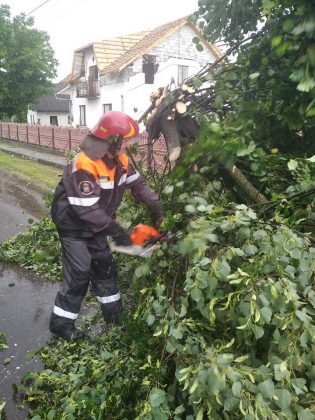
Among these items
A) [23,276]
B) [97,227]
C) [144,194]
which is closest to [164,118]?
[144,194]

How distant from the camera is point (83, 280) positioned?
3184 millimetres

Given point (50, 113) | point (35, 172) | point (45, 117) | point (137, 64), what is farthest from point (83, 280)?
point (45, 117)

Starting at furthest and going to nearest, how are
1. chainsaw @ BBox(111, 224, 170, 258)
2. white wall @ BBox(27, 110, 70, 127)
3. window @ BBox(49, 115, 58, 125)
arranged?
window @ BBox(49, 115, 58, 125), white wall @ BBox(27, 110, 70, 127), chainsaw @ BBox(111, 224, 170, 258)

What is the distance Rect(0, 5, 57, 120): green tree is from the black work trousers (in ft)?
96.6

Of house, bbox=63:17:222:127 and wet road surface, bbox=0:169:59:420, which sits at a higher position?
house, bbox=63:17:222:127

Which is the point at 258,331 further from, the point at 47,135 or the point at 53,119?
the point at 53,119

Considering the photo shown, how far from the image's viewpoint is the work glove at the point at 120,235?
290cm

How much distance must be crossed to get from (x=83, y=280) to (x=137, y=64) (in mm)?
22047

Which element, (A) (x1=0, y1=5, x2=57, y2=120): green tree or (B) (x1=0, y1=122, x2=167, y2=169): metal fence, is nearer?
(B) (x1=0, y1=122, x2=167, y2=169): metal fence

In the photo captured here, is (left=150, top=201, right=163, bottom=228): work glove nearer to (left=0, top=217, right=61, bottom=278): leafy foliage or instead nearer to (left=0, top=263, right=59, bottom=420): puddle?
(left=0, top=263, right=59, bottom=420): puddle

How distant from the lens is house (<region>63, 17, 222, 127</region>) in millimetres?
22953

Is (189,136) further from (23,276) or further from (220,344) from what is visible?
(23,276)

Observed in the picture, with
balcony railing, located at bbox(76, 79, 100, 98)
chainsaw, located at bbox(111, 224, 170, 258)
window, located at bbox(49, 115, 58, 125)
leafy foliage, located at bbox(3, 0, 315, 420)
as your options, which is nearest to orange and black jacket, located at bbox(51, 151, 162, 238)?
chainsaw, located at bbox(111, 224, 170, 258)

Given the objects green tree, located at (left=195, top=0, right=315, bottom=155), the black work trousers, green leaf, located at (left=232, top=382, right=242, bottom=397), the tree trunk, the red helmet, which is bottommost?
the black work trousers
